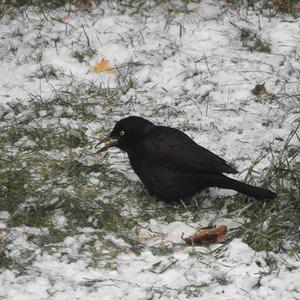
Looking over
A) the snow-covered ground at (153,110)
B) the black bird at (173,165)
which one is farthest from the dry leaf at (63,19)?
the black bird at (173,165)

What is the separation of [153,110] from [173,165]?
4.44ft

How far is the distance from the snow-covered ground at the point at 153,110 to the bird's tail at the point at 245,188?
0.19 m

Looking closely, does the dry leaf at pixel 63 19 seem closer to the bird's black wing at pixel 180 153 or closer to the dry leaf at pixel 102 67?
the dry leaf at pixel 102 67

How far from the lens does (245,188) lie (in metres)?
4.82

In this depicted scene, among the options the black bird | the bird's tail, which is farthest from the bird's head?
the bird's tail

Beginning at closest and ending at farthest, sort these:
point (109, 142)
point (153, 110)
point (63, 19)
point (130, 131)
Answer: point (130, 131), point (109, 142), point (153, 110), point (63, 19)

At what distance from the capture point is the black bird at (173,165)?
16.3 ft

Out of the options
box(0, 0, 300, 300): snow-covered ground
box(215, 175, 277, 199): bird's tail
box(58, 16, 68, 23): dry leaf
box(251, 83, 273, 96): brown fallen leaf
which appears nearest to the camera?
box(0, 0, 300, 300): snow-covered ground

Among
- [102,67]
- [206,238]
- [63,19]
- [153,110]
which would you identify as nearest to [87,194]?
[206,238]

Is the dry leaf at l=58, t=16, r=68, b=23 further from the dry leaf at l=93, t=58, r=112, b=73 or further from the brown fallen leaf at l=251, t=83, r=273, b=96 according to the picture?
the brown fallen leaf at l=251, t=83, r=273, b=96

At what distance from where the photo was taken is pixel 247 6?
7.50m

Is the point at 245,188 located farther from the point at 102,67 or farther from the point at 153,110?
the point at 102,67

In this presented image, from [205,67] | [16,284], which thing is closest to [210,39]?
[205,67]

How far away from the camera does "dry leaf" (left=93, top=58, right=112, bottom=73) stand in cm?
689
